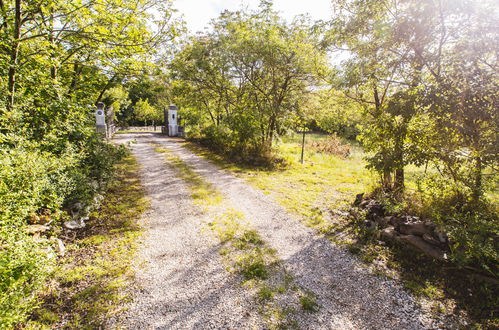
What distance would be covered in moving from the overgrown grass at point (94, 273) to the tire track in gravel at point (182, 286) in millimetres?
230

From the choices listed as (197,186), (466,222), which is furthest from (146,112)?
(466,222)

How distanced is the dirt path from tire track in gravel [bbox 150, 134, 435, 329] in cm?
1

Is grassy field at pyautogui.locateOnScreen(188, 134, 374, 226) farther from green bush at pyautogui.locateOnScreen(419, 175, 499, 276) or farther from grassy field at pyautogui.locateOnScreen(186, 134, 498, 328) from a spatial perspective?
green bush at pyautogui.locateOnScreen(419, 175, 499, 276)

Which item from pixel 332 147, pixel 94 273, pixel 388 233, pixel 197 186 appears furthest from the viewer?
pixel 332 147

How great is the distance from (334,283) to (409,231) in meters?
2.12

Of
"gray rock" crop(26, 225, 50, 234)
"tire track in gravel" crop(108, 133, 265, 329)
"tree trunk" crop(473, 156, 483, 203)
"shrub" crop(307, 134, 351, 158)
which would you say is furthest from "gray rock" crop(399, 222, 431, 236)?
"shrub" crop(307, 134, 351, 158)

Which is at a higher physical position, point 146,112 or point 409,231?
point 146,112

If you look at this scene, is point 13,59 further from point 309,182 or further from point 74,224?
point 309,182

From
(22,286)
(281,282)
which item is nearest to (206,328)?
(281,282)

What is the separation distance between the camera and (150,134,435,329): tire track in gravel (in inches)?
115

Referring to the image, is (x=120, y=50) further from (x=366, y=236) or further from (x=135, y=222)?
(x=366, y=236)

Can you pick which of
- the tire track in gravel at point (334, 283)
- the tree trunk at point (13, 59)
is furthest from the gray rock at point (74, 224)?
the tire track in gravel at point (334, 283)

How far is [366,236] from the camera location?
495 centimetres

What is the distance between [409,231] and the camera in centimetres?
448
